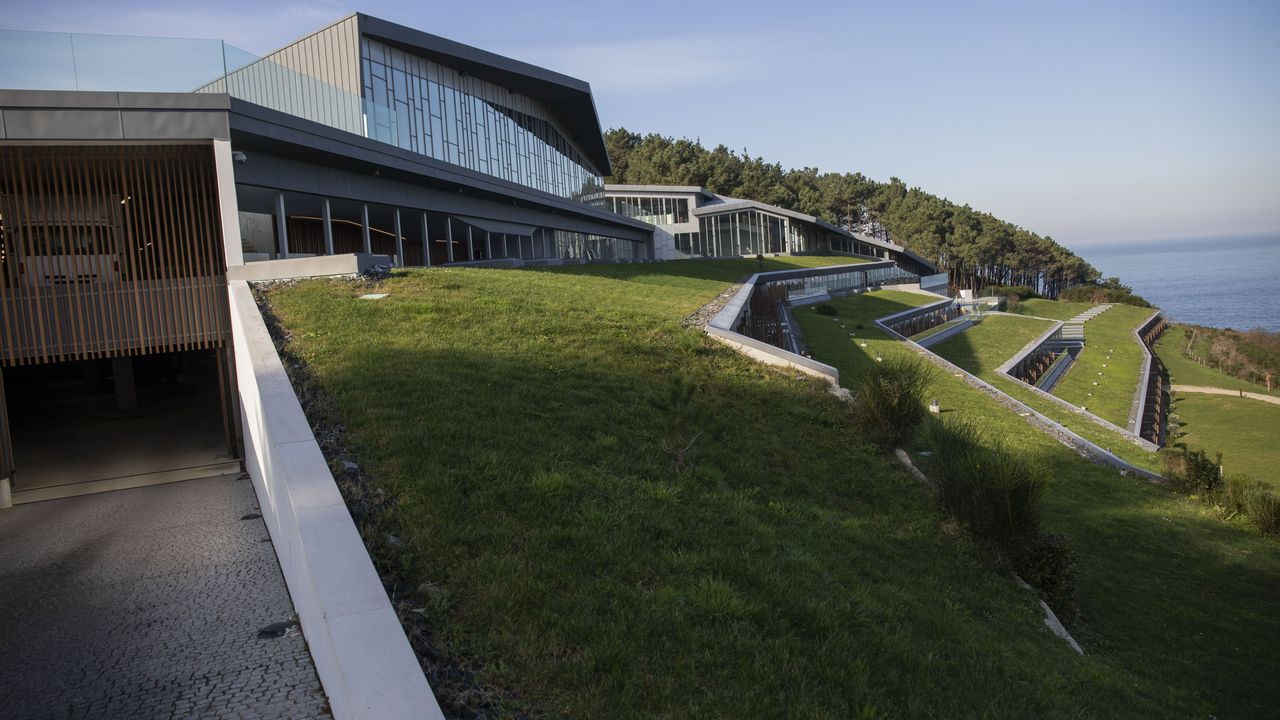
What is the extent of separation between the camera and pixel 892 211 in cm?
9944

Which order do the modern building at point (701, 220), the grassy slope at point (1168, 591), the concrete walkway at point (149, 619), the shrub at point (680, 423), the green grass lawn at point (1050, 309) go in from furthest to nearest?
the green grass lawn at point (1050, 309) < the modern building at point (701, 220) < the shrub at point (680, 423) < the grassy slope at point (1168, 591) < the concrete walkway at point (149, 619)

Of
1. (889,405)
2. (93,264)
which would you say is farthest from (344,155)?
(889,405)

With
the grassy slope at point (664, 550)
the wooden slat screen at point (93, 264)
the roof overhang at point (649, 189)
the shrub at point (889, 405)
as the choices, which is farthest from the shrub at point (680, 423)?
the roof overhang at point (649, 189)

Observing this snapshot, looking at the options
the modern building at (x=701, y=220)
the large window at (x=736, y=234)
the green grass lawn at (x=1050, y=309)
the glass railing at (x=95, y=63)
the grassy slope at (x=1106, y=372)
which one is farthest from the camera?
the green grass lawn at (x=1050, y=309)

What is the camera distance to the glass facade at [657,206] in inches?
2325

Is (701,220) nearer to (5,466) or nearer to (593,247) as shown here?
(593,247)

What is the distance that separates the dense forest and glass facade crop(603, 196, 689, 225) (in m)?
28.2

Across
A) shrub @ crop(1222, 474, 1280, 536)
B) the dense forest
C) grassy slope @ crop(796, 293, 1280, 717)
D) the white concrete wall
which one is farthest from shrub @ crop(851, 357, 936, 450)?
the dense forest

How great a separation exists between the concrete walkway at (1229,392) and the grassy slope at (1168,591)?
27.5 metres

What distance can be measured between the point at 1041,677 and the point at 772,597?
6.78ft

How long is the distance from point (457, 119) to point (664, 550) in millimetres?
25625

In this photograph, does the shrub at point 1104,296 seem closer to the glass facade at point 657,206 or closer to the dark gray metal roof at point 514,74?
the glass facade at point 657,206

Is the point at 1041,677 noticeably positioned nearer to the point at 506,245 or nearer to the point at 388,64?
the point at 388,64

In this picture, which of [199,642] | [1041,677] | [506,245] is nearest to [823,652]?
[1041,677]
